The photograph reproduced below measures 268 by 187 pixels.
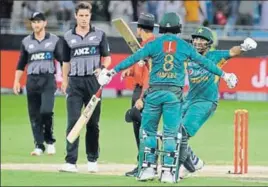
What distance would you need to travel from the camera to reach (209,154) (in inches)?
653

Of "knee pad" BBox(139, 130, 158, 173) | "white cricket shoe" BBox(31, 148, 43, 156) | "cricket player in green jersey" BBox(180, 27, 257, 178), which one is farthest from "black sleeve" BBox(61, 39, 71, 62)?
"white cricket shoe" BBox(31, 148, 43, 156)

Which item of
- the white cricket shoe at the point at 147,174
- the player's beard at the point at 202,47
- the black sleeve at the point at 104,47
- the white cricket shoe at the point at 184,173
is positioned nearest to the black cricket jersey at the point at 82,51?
the black sleeve at the point at 104,47

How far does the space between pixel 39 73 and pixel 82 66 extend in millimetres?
2913

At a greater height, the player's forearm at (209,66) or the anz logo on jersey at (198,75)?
the player's forearm at (209,66)

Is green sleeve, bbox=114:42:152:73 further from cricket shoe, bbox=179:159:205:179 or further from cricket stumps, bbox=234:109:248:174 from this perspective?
cricket stumps, bbox=234:109:248:174

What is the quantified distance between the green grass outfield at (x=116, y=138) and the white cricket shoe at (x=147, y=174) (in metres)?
0.11

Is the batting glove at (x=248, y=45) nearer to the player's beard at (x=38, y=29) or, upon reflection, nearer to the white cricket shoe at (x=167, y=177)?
the white cricket shoe at (x=167, y=177)

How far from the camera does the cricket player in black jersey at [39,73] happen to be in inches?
635

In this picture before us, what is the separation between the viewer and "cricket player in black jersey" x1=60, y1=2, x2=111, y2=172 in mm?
13273

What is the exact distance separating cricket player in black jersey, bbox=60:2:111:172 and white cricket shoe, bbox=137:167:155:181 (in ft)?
6.09

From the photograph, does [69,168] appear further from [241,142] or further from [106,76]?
[241,142]

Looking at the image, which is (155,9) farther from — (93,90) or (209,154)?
(93,90)

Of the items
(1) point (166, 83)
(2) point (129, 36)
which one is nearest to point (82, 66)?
(2) point (129, 36)

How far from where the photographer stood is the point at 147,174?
1151 cm
